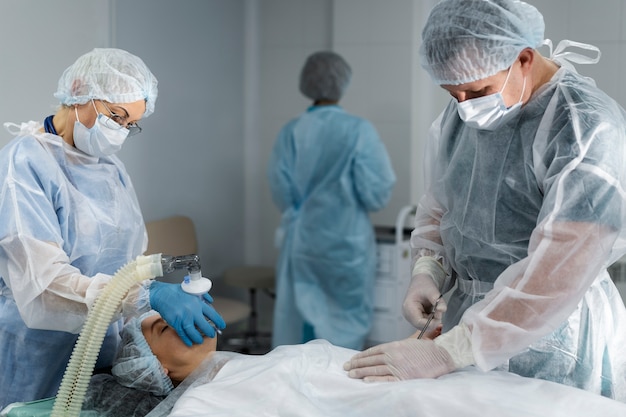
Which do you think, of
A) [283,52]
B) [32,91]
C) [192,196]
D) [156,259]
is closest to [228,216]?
[192,196]

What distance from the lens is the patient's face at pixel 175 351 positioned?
1.68 meters

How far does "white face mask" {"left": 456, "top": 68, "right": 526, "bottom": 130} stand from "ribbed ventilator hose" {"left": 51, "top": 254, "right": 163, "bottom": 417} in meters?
0.66

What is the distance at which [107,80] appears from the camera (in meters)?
1.78

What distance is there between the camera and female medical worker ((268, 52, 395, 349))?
3414mm

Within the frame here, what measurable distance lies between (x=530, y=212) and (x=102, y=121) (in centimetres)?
98

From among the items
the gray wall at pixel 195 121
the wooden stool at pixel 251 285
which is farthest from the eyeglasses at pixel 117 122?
the wooden stool at pixel 251 285

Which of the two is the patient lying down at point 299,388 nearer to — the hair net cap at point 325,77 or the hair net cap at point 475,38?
the hair net cap at point 475,38

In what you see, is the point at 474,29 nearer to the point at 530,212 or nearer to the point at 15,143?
the point at 530,212

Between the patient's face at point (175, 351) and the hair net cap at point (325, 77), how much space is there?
1.98 m

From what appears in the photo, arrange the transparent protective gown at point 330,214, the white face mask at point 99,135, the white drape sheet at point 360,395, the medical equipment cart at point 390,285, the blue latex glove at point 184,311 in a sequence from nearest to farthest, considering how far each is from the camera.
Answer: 1. the white drape sheet at point 360,395
2. the blue latex glove at point 184,311
3. the white face mask at point 99,135
4. the transparent protective gown at point 330,214
5. the medical equipment cart at point 390,285

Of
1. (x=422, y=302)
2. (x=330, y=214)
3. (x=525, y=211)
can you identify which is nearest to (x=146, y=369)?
(x=422, y=302)

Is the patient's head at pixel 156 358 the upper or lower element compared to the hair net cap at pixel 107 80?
lower

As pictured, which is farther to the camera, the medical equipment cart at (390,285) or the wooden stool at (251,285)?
the wooden stool at (251,285)

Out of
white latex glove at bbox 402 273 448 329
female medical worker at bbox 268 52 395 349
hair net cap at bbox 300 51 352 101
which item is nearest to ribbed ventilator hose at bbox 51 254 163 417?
white latex glove at bbox 402 273 448 329
